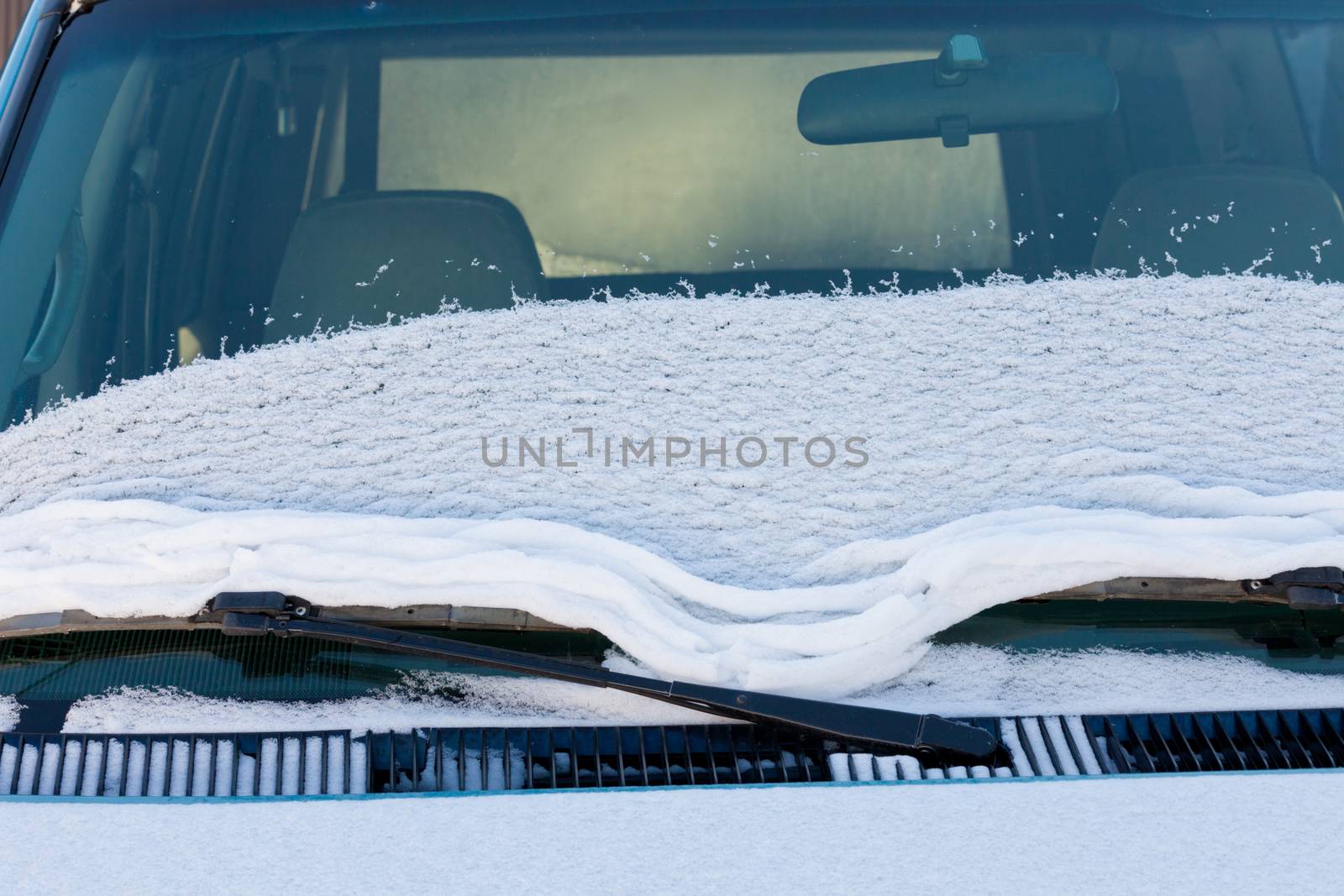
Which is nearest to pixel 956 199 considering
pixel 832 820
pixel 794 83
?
pixel 794 83

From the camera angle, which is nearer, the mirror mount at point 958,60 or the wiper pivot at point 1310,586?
the wiper pivot at point 1310,586

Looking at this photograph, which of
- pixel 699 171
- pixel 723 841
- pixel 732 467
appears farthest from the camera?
pixel 699 171

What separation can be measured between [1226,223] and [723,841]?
45.2 inches

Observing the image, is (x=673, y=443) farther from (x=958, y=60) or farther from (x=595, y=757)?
(x=958, y=60)

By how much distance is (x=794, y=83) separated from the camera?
204cm

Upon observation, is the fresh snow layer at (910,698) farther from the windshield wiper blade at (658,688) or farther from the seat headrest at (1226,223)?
the seat headrest at (1226,223)

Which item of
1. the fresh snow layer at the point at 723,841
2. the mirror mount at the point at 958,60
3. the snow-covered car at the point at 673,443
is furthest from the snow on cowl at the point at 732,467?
the mirror mount at the point at 958,60

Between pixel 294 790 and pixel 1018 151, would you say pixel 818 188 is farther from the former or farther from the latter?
pixel 294 790

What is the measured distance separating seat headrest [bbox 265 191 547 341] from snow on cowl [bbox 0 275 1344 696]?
0.15 ft

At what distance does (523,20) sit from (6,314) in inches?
32.1

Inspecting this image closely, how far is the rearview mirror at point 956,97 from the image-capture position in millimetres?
1985

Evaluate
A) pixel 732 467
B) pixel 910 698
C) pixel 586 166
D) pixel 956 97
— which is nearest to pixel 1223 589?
pixel 910 698

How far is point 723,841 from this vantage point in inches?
48.0

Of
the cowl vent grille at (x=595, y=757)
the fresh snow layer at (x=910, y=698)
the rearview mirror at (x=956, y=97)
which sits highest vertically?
the rearview mirror at (x=956, y=97)
